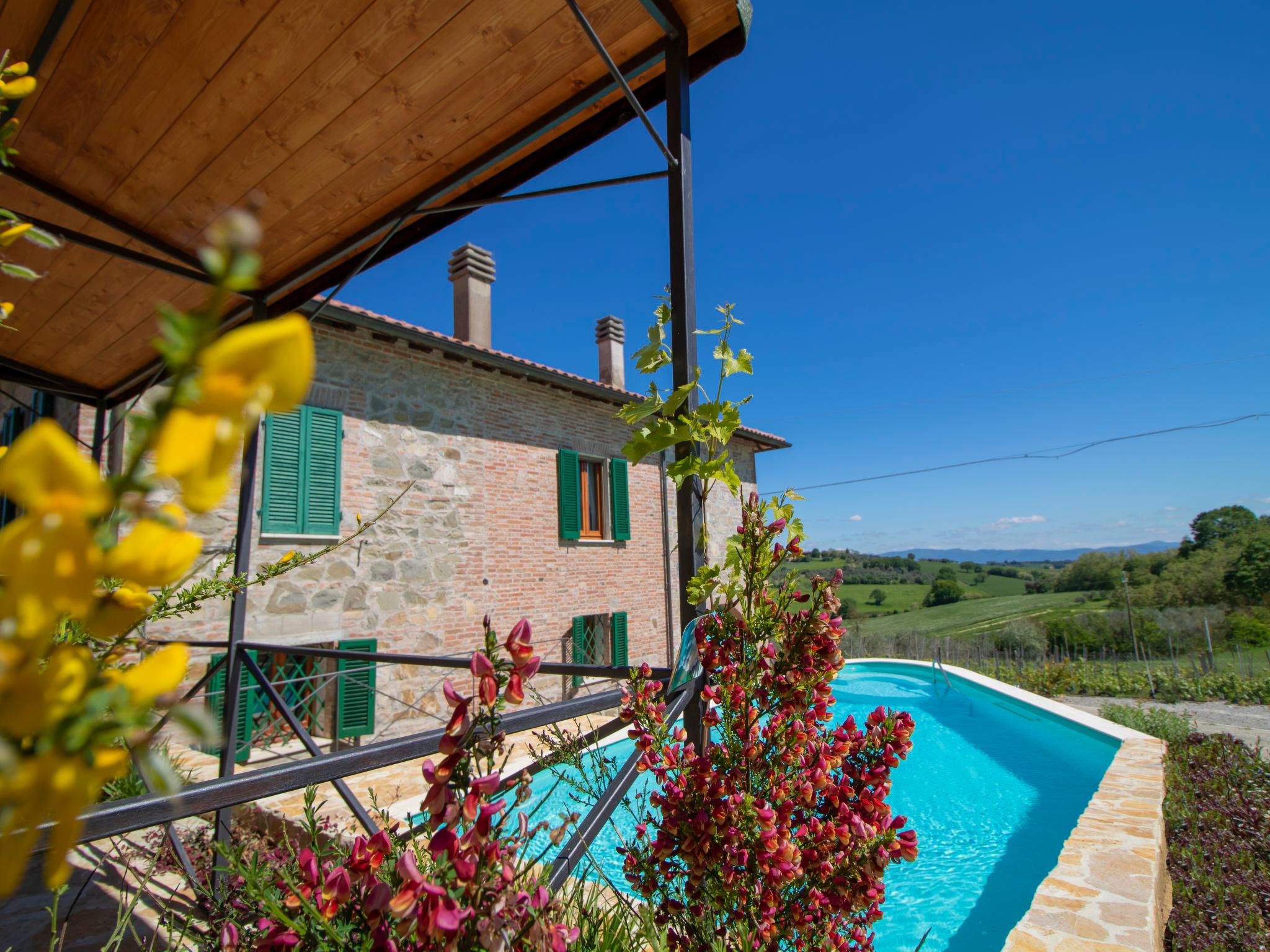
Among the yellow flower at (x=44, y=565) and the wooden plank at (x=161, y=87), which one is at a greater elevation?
the wooden plank at (x=161, y=87)

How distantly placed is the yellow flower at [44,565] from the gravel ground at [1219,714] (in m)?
9.57

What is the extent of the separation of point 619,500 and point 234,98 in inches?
370

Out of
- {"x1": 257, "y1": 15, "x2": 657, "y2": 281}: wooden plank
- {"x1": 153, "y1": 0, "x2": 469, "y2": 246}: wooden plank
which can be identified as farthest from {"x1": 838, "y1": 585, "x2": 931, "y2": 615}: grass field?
{"x1": 153, "y1": 0, "x2": 469, "y2": 246}: wooden plank

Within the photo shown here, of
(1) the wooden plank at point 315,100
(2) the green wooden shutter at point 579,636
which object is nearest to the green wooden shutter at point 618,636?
(2) the green wooden shutter at point 579,636

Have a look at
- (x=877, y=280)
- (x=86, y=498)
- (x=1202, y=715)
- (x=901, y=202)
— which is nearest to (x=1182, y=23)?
(x=901, y=202)

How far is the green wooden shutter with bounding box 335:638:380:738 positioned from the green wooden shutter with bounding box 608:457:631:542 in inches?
188

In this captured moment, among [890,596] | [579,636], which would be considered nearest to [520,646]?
[579,636]

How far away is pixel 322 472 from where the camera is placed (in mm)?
7305

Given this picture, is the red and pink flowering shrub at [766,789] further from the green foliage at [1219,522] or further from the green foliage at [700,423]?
the green foliage at [1219,522]

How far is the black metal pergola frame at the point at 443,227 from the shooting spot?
1.09 m

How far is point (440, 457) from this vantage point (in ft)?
28.3

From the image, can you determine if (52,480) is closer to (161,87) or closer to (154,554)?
(154,554)

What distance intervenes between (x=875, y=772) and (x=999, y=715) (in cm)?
915

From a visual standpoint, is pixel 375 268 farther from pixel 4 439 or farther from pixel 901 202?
pixel 901 202
